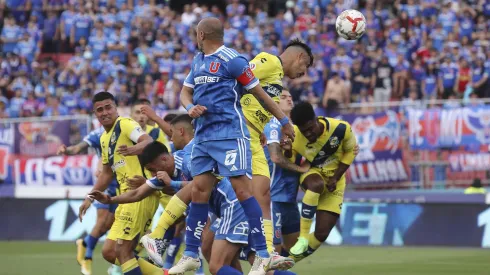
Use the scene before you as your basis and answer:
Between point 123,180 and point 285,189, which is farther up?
point 123,180

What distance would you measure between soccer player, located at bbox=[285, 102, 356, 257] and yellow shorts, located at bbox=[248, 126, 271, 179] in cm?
153

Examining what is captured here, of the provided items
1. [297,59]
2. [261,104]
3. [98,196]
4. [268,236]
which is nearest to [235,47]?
[297,59]

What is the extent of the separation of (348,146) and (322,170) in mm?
492

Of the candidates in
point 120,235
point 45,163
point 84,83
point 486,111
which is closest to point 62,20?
point 84,83

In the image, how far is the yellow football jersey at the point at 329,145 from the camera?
13.2 meters

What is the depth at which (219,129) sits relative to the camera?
10430 mm

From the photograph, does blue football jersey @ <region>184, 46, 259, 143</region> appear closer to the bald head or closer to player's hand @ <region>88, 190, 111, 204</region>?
the bald head

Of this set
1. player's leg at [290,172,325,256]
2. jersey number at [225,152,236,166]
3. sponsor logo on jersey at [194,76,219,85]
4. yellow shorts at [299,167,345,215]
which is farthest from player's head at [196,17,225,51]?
yellow shorts at [299,167,345,215]

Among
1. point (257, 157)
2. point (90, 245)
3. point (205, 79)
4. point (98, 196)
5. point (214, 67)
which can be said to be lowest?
point (90, 245)

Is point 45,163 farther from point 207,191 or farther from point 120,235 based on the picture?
point 207,191

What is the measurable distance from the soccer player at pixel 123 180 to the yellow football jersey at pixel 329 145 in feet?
6.86

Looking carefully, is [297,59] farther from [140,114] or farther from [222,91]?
[140,114]

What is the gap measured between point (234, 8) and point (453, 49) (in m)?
7.56

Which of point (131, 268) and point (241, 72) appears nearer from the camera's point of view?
point (241, 72)
